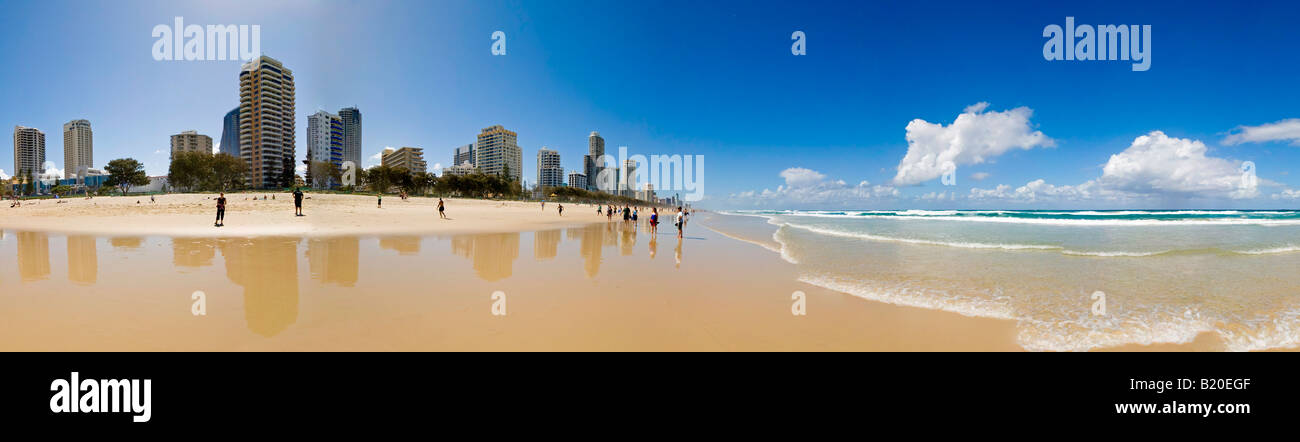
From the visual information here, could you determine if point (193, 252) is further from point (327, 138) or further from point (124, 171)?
point (327, 138)

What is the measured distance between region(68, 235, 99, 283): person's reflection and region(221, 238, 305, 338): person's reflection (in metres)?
1.91

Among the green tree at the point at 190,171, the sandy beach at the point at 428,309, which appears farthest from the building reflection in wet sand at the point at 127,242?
the green tree at the point at 190,171

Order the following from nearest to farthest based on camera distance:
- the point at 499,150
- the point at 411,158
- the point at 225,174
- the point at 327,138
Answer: the point at 225,174
the point at 327,138
the point at 411,158
the point at 499,150

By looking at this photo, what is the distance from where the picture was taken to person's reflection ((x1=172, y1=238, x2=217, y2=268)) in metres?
9.73

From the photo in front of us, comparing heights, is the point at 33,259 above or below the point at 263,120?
below

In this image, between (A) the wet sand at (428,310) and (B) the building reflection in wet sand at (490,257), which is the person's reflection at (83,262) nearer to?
(A) the wet sand at (428,310)

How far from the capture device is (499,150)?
19088 cm

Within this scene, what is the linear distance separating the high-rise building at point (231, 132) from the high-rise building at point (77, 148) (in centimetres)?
7570

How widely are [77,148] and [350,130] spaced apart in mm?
123994

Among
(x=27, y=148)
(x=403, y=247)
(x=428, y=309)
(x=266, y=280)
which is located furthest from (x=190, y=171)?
(x=27, y=148)
